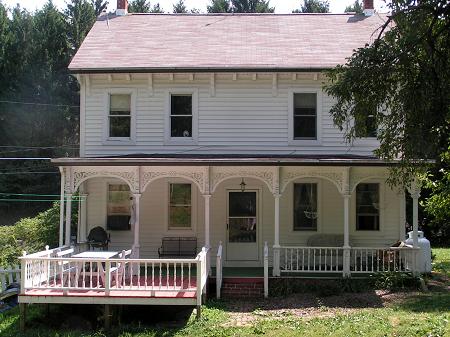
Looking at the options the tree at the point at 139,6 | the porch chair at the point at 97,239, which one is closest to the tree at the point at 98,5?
the tree at the point at 139,6

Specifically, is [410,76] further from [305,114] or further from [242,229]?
[242,229]

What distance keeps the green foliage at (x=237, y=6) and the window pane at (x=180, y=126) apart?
3564 centimetres

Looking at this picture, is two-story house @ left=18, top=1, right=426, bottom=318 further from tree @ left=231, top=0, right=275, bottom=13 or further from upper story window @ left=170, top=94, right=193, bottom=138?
tree @ left=231, top=0, right=275, bottom=13

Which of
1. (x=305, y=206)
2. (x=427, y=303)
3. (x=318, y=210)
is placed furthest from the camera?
(x=305, y=206)

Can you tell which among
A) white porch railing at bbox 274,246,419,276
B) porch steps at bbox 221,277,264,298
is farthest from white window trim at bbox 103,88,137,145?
white porch railing at bbox 274,246,419,276

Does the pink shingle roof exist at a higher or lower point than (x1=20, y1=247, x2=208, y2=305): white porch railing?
higher

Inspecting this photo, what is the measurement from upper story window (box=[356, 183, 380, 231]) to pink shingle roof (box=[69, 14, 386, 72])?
4.11 m

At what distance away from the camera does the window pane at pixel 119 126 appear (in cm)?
1723

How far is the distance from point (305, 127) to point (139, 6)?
38.8 meters

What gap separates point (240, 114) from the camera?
17.0 m

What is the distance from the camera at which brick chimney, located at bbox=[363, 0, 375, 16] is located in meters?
21.0

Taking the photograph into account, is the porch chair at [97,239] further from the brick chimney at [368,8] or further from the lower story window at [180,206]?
the brick chimney at [368,8]

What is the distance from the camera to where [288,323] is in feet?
35.9

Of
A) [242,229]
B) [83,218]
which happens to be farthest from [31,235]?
[242,229]
